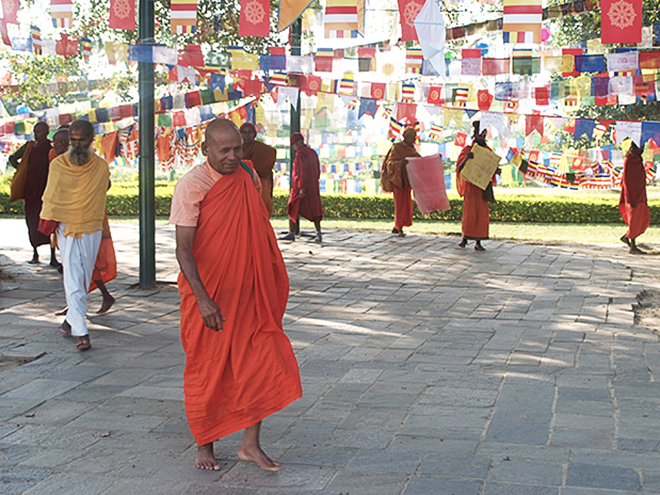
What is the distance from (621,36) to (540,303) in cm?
269

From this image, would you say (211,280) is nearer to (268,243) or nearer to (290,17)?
(268,243)

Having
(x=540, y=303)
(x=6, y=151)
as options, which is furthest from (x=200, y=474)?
(x=6, y=151)

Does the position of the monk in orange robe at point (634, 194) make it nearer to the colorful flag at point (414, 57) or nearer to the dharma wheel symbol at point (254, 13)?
the colorful flag at point (414, 57)

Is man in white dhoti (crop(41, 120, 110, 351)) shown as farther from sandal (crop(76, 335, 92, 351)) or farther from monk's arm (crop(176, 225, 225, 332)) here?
monk's arm (crop(176, 225, 225, 332))

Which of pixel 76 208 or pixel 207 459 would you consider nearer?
pixel 207 459

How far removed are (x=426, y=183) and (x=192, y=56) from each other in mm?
4614

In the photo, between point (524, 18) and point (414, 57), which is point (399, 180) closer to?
point (414, 57)

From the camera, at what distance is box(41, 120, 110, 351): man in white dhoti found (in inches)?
218

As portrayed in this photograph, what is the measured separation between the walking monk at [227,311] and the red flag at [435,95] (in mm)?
9058

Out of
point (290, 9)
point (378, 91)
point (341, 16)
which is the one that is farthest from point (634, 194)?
point (290, 9)

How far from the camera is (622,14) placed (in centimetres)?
682

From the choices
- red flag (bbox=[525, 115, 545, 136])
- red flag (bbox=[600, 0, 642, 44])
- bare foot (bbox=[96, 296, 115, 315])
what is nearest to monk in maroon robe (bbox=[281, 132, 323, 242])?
red flag (bbox=[525, 115, 545, 136])

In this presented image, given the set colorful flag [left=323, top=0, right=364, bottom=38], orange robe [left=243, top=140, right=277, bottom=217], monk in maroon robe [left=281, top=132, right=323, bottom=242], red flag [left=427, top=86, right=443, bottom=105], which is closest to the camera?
colorful flag [left=323, top=0, right=364, bottom=38]

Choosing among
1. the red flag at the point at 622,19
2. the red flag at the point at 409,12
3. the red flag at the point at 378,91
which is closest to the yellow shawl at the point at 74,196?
the red flag at the point at 409,12
